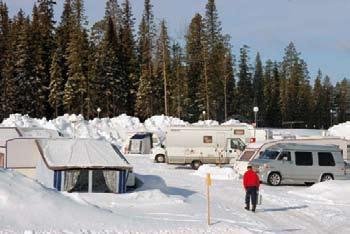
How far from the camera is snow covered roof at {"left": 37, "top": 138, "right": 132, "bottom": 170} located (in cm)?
2147

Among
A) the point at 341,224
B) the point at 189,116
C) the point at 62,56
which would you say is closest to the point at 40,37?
the point at 62,56

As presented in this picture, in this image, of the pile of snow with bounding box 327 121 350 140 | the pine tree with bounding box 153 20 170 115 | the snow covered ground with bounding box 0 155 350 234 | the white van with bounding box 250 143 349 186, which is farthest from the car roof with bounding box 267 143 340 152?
the pine tree with bounding box 153 20 170 115

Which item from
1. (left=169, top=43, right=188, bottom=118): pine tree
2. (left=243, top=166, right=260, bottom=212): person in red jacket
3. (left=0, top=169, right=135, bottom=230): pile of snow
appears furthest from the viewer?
(left=169, top=43, right=188, bottom=118): pine tree

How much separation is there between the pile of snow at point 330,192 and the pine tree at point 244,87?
62437mm

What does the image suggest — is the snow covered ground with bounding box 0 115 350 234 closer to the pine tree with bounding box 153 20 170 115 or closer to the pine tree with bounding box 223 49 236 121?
the pine tree with bounding box 153 20 170 115

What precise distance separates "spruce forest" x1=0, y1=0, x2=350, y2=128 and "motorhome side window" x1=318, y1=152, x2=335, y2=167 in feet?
137

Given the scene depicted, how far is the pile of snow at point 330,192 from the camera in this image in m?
23.5

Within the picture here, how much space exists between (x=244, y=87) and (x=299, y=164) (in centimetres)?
6110

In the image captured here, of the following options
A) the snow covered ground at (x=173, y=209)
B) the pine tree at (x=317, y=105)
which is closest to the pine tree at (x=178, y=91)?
the pine tree at (x=317, y=105)

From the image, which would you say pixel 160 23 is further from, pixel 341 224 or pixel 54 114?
pixel 341 224

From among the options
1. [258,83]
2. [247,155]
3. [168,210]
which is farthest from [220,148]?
[258,83]

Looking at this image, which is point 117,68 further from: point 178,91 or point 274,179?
point 274,179

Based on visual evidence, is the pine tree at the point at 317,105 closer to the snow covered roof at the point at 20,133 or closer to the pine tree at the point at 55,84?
the pine tree at the point at 55,84

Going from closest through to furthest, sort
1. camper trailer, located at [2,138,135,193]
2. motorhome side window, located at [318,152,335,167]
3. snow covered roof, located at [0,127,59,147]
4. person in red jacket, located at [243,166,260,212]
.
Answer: person in red jacket, located at [243,166,260,212]
camper trailer, located at [2,138,135,193]
motorhome side window, located at [318,152,335,167]
snow covered roof, located at [0,127,59,147]
